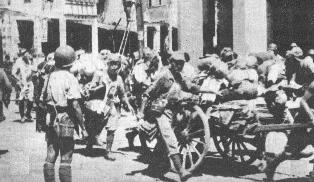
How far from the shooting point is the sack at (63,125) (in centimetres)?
608

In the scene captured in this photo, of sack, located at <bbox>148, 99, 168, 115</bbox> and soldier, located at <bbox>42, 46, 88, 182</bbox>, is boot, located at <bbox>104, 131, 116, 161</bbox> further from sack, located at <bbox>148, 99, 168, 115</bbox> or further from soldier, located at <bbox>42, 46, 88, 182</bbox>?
soldier, located at <bbox>42, 46, 88, 182</bbox>

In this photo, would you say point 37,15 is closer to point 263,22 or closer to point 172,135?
point 263,22

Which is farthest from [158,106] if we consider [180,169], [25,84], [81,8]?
[81,8]

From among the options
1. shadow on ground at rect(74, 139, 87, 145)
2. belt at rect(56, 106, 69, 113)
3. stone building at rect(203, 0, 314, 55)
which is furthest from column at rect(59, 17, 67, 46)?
belt at rect(56, 106, 69, 113)

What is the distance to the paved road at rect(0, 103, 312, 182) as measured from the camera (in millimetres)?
7465

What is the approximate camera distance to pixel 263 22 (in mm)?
16484

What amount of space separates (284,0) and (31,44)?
14111mm

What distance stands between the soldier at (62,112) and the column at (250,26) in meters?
11.2

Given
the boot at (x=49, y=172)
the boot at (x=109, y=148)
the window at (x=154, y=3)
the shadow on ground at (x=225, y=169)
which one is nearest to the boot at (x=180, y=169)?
the shadow on ground at (x=225, y=169)

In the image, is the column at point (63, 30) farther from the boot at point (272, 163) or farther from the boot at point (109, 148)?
the boot at point (272, 163)

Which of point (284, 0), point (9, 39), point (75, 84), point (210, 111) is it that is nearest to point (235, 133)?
point (210, 111)

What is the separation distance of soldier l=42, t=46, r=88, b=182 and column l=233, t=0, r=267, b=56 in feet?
36.6

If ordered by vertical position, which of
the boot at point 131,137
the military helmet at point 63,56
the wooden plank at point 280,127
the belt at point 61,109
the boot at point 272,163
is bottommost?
the boot at point 131,137

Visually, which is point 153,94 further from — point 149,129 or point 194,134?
point 194,134
